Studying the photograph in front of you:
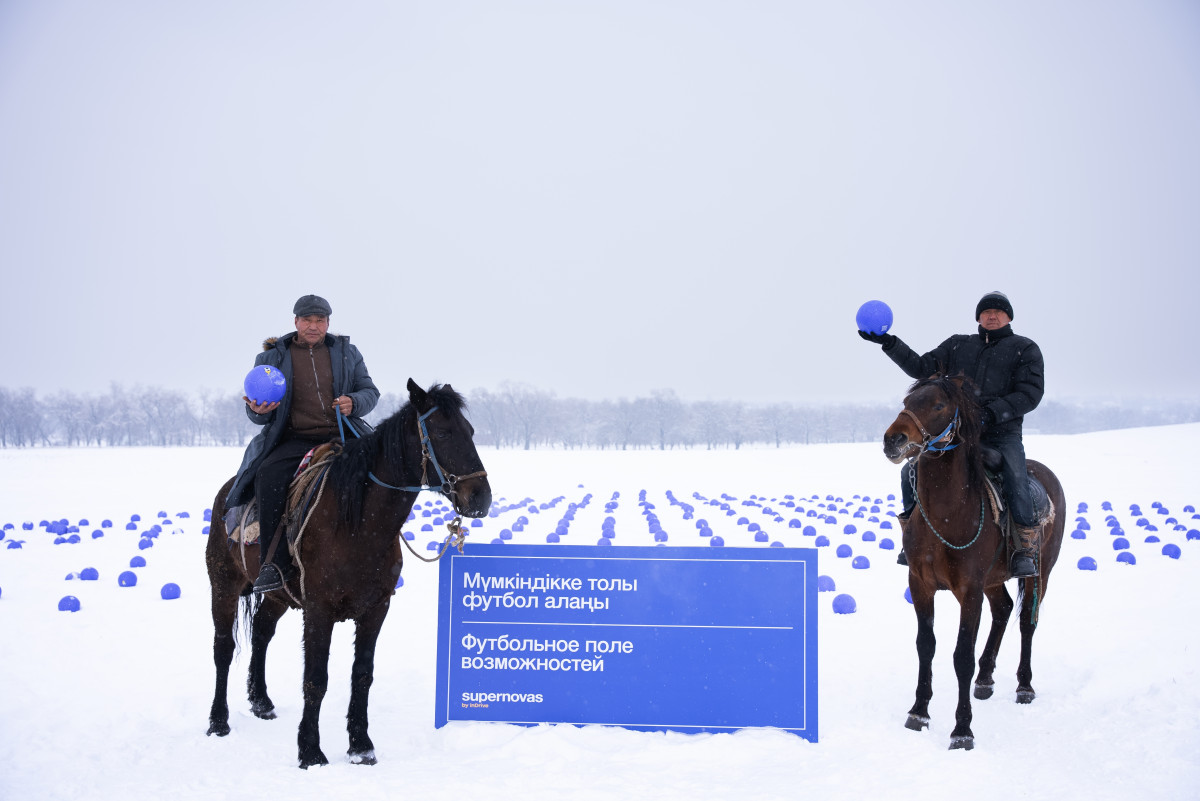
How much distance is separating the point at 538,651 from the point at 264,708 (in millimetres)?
2168

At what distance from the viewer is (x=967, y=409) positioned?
5.75m

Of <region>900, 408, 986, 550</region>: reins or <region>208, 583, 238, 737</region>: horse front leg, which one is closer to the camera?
<region>900, 408, 986, 550</region>: reins

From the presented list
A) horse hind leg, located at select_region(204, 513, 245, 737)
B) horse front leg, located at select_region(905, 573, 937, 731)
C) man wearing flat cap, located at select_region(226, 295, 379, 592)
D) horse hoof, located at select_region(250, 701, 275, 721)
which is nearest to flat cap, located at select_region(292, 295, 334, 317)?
man wearing flat cap, located at select_region(226, 295, 379, 592)

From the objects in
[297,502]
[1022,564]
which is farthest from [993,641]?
[297,502]

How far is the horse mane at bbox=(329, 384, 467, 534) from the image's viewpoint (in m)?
5.19

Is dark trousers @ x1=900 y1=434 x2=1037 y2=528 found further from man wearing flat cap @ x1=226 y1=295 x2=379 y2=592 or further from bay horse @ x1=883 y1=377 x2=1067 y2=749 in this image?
man wearing flat cap @ x1=226 y1=295 x2=379 y2=592

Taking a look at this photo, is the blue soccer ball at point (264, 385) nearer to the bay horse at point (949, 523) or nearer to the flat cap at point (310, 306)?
the flat cap at point (310, 306)

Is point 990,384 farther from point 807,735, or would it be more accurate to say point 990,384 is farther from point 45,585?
point 45,585

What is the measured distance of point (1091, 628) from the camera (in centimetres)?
851

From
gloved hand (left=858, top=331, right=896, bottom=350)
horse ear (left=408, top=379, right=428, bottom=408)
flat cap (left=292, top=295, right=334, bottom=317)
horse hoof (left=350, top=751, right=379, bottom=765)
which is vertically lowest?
horse hoof (left=350, top=751, right=379, bottom=765)

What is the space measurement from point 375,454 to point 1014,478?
15.9 feet

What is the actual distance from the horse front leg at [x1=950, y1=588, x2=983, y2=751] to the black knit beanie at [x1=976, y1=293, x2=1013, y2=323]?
2348 millimetres

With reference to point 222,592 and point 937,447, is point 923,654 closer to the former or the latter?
point 937,447

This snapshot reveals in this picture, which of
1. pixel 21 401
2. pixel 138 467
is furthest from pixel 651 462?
pixel 21 401
